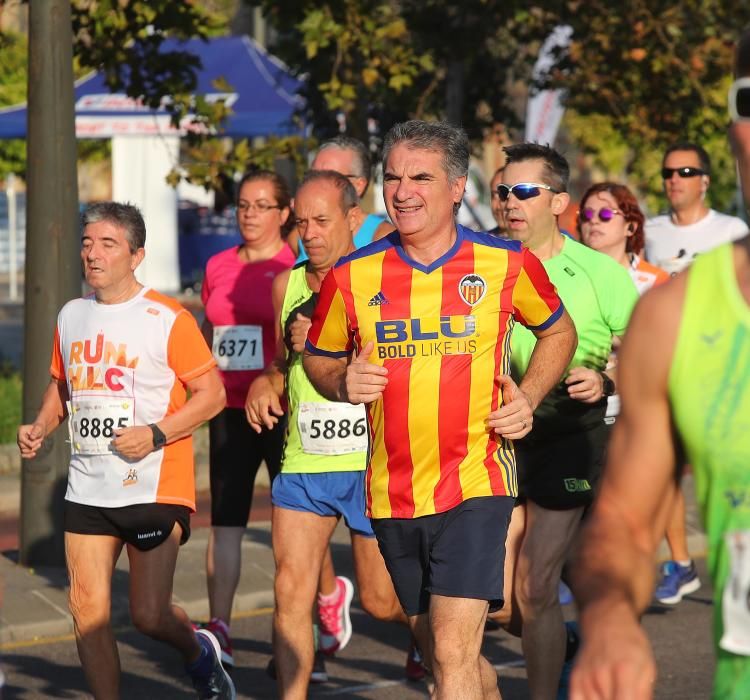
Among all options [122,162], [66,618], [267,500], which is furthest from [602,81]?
[122,162]

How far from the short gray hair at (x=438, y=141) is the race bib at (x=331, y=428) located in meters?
1.24

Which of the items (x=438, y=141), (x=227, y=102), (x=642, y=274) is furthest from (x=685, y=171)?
(x=227, y=102)

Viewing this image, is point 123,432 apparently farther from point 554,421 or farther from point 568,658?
point 568,658

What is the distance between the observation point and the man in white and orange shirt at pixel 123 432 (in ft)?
19.4

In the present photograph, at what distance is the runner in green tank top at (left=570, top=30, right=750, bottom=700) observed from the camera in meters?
Result: 2.51

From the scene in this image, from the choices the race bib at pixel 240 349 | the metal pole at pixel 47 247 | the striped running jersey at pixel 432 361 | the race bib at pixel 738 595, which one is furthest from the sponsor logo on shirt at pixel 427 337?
the metal pole at pixel 47 247

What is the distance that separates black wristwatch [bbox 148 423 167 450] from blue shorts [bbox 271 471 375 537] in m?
0.53

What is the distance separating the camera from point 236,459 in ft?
24.6

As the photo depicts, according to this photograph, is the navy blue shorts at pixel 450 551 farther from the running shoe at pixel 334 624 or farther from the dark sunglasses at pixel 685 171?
the dark sunglasses at pixel 685 171

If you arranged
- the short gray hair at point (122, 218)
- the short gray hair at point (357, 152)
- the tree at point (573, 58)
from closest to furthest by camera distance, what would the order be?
→ 1. the short gray hair at point (122, 218)
2. the short gray hair at point (357, 152)
3. the tree at point (573, 58)

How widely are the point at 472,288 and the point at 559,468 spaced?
1.25m

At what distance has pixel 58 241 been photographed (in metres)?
9.06

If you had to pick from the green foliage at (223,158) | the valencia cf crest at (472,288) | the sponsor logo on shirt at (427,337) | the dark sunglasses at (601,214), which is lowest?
the sponsor logo on shirt at (427,337)

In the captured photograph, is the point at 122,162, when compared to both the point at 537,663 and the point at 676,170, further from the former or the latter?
the point at 537,663
